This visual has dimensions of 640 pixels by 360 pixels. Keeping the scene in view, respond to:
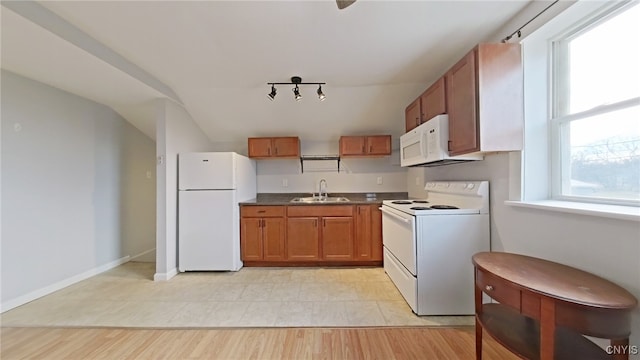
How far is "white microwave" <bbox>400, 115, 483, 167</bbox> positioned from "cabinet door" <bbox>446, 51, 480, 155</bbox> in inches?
2.3

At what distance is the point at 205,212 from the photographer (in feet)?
10.8

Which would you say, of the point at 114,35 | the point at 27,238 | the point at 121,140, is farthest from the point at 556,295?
the point at 121,140

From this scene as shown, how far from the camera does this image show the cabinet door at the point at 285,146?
3.83m

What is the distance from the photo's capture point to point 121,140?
3.69 metres

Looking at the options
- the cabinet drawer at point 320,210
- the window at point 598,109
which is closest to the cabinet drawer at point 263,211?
the cabinet drawer at point 320,210

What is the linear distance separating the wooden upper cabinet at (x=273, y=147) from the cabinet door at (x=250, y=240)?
1.01 m

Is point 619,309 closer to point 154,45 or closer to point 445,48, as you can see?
point 445,48

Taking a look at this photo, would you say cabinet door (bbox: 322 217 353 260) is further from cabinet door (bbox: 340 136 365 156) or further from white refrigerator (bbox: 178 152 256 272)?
white refrigerator (bbox: 178 152 256 272)

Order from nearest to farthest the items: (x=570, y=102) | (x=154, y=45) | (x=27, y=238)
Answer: (x=570, y=102)
(x=154, y=45)
(x=27, y=238)

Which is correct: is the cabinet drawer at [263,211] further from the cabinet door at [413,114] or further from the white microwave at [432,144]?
the cabinet door at [413,114]

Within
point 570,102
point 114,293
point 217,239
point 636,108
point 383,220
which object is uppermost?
point 570,102

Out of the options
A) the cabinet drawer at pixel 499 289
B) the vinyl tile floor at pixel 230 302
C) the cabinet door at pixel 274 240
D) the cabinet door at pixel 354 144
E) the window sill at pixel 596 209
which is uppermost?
the cabinet door at pixel 354 144

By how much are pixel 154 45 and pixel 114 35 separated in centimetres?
28

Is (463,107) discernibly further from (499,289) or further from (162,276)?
(162,276)
